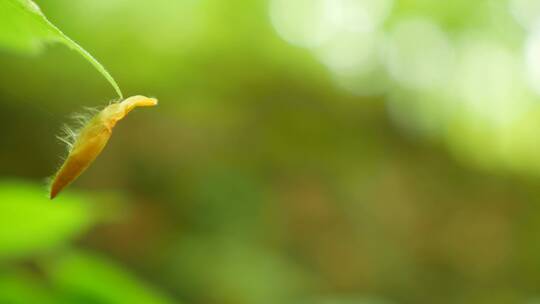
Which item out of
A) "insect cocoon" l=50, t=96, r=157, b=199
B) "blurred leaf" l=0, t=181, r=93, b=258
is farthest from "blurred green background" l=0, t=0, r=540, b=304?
"insect cocoon" l=50, t=96, r=157, b=199

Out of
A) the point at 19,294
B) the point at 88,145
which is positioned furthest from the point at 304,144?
the point at 88,145

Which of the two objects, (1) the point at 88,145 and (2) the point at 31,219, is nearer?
(1) the point at 88,145

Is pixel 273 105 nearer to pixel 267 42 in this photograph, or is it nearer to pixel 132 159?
pixel 267 42

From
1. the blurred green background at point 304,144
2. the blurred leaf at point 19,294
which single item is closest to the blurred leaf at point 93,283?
the blurred leaf at point 19,294

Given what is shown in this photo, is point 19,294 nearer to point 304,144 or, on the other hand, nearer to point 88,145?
point 88,145

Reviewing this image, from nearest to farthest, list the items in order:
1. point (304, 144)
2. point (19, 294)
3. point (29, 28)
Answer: point (29, 28)
point (19, 294)
point (304, 144)

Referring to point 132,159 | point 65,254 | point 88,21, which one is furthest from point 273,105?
point 65,254
